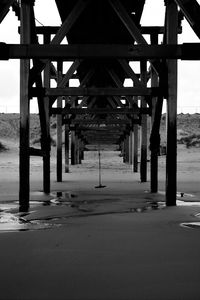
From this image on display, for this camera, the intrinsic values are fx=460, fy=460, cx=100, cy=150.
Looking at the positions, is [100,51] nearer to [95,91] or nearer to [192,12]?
[192,12]

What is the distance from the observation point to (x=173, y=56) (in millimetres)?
4246

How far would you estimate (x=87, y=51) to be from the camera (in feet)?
14.1

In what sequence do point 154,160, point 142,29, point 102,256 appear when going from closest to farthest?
point 102,256
point 154,160
point 142,29

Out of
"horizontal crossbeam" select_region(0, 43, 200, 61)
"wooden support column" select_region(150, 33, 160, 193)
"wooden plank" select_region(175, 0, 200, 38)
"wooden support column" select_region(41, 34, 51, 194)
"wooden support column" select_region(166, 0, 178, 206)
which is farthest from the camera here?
"wooden support column" select_region(41, 34, 51, 194)

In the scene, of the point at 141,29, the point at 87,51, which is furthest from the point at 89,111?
the point at 87,51

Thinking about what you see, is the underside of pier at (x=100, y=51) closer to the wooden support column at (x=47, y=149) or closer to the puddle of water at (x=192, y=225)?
the wooden support column at (x=47, y=149)

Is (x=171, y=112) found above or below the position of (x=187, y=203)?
above

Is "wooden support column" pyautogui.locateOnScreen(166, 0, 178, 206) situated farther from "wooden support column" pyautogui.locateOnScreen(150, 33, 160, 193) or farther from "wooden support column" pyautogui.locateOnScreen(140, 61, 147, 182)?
"wooden support column" pyautogui.locateOnScreen(140, 61, 147, 182)

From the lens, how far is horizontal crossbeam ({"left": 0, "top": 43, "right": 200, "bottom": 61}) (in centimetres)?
425

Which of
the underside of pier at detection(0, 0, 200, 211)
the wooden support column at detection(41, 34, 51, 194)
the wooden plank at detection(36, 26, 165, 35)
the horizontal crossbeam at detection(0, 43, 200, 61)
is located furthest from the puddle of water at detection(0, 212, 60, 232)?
the wooden plank at detection(36, 26, 165, 35)

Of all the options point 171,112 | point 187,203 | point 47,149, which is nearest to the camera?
point 171,112

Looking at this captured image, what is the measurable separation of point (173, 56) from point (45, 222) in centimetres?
191

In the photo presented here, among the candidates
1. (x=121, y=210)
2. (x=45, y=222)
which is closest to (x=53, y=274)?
(x=45, y=222)

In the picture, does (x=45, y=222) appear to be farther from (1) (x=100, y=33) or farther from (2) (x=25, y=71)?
(1) (x=100, y=33)
